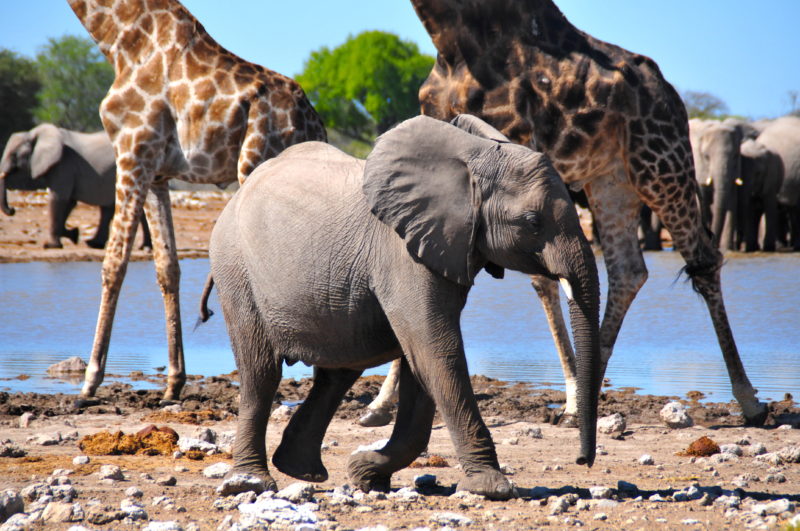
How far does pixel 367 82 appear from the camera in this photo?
206 feet

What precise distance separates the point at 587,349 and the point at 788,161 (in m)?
22.2

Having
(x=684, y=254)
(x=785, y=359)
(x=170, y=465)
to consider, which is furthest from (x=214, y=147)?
(x=785, y=359)

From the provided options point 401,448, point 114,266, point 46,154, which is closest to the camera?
point 401,448

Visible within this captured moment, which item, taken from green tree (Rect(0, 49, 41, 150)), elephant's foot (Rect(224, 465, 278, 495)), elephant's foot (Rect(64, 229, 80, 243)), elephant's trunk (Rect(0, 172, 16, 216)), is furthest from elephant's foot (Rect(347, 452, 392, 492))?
green tree (Rect(0, 49, 41, 150))

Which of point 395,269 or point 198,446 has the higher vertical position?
point 395,269

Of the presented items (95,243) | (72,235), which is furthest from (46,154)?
(95,243)

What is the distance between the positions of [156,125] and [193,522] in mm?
4164

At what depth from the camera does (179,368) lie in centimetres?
794

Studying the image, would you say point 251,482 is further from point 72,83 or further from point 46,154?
point 72,83

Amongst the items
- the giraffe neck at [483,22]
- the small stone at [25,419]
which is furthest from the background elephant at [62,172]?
the giraffe neck at [483,22]

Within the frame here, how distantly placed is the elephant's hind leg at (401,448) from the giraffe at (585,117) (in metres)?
2.01

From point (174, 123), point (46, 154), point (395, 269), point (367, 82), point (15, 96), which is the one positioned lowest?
point (395, 269)

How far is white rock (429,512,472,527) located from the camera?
168 inches

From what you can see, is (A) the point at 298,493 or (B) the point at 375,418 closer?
(A) the point at 298,493
